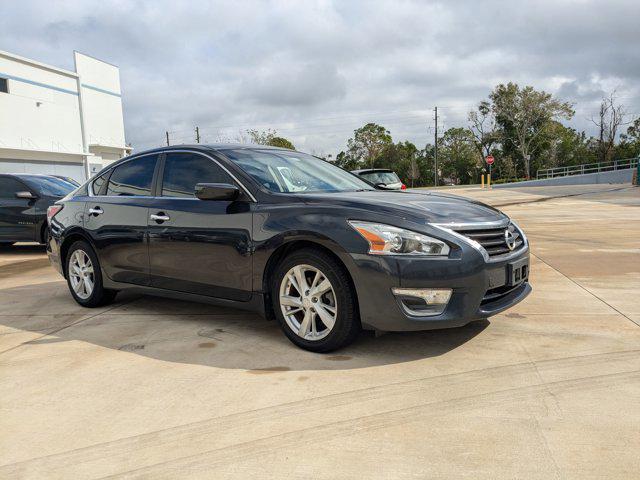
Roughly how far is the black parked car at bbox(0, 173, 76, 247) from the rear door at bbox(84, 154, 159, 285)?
510cm

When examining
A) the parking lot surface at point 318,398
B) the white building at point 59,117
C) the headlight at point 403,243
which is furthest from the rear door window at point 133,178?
the white building at point 59,117

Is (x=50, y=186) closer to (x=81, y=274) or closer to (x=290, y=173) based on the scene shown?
(x=81, y=274)

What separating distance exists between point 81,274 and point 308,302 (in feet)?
9.33

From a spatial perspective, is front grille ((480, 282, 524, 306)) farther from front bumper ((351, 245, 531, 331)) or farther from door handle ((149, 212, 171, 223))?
door handle ((149, 212, 171, 223))

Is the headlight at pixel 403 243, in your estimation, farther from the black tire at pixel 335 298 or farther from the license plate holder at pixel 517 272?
the license plate holder at pixel 517 272

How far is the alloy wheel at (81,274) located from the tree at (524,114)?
5673 centimetres

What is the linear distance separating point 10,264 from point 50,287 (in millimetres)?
2817

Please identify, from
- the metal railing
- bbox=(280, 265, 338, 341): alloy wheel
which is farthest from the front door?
the metal railing

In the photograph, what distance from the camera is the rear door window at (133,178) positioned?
16.2 feet

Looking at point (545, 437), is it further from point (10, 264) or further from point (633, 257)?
point (10, 264)

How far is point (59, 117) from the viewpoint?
34.2m

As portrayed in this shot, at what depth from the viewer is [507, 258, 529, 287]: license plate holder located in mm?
3775

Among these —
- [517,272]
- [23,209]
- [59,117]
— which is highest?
[59,117]

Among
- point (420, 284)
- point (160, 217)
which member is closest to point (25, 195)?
point (160, 217)
